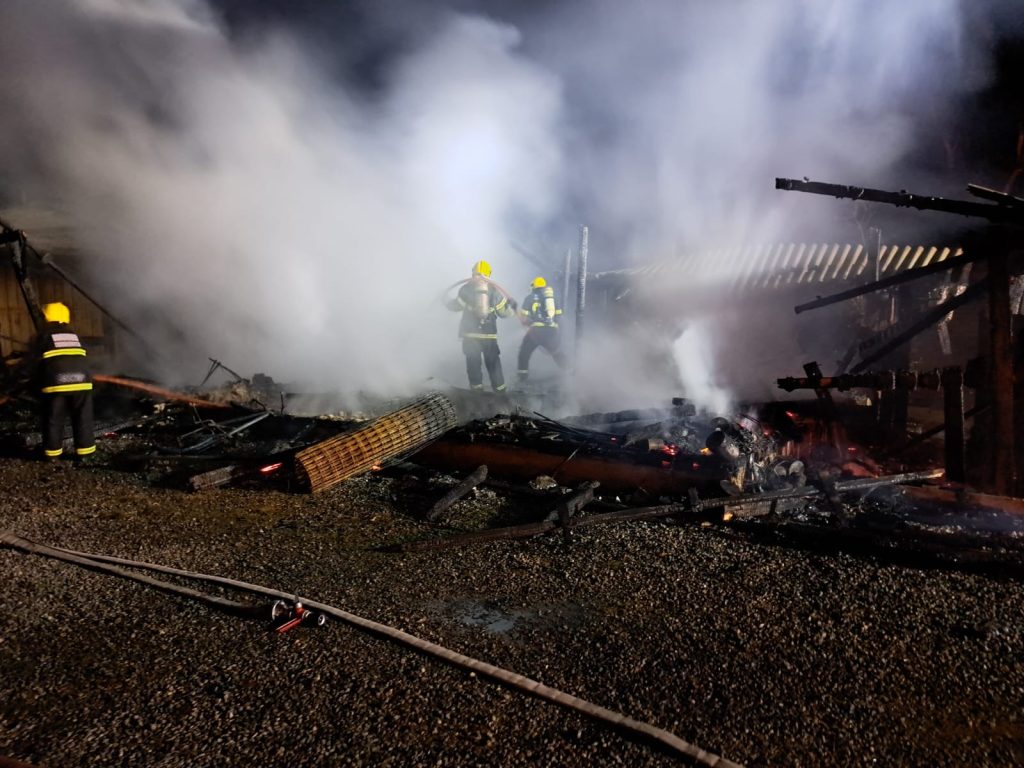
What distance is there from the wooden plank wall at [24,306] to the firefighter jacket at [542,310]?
9.66m

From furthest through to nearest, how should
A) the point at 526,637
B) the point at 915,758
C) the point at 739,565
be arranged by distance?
1. the point at 739,565
2. the point at 526,637
3. the point at 915,758

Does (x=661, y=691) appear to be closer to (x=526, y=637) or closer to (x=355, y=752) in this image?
(x=526, y=637)


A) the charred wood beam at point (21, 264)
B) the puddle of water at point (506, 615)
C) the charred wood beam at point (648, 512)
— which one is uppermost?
the charred wood beam at point (21, 264)

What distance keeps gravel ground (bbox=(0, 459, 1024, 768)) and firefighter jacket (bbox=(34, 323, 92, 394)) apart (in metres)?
2.65

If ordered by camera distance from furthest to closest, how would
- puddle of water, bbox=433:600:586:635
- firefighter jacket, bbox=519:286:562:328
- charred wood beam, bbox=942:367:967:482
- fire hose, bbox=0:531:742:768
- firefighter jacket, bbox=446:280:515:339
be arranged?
firefighter jacket, bbox=519:286:562:328
firefighter jacket, bbox=446:280:515:339
charred wood beam, bbox=942:367:967:482
puddle of water, bbox=433:600:586:635
fire hose, bbox=0:531:742:768

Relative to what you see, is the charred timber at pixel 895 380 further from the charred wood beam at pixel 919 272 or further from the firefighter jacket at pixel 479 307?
the firefighter jacket at pixel 479 307

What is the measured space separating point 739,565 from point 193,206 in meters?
10.2

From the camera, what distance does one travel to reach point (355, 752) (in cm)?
213

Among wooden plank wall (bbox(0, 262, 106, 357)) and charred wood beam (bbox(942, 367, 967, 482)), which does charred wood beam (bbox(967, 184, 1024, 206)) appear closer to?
charred wood beam (bbox(942, 367, 967, 482))

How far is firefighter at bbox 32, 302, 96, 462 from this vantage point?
6.48 metres

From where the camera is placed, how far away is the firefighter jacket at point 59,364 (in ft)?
21.3

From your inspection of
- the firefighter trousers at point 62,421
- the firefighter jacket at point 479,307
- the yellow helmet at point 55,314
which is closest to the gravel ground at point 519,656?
the firefighter trousers at point 62,421

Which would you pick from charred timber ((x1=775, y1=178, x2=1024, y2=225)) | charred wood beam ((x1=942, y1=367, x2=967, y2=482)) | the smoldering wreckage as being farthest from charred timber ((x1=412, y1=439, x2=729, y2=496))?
charred timber ((x1=775, y1=178, x2=1024, y2=225))

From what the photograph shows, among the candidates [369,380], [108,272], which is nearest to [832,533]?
[369,380]
